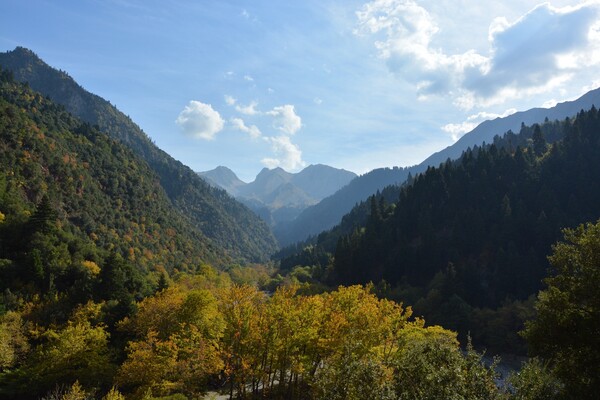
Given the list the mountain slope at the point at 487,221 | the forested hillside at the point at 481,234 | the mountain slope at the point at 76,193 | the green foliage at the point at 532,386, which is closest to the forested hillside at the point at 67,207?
the mountain slope at the point at 76,193

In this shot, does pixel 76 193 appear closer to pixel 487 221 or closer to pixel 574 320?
pixel 487 221

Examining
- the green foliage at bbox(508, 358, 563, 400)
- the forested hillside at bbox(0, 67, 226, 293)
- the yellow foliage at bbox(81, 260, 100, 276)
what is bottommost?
the green foliage at bbox(508, 358, 563, 400)

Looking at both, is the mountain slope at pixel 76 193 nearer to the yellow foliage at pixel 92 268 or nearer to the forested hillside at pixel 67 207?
the forested hillside at pixel 67 207

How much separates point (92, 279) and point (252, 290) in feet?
134

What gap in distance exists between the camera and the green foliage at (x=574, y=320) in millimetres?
21641

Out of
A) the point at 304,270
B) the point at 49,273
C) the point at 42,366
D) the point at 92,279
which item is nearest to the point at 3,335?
the point at 42,366

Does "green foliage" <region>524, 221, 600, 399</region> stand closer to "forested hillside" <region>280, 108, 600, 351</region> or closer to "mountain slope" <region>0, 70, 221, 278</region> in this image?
"forested hillside" <region>280, 108, 600, 351</region>

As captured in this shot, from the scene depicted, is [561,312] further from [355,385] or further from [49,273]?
[49,273]

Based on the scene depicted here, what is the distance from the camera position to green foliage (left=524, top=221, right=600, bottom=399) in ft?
71.0

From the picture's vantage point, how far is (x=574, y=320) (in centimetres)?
2333

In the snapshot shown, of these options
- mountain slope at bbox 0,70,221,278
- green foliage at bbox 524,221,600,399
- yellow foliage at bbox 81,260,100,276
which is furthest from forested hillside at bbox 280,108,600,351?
yellow foliage at bbox 81,260,100,276

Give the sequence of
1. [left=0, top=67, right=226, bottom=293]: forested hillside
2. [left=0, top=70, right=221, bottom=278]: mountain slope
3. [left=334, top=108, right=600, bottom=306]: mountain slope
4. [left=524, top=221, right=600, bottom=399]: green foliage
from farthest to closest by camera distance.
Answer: [left=334, top=108, right=600, bottom=306]: mountain slope → [left=0, top=70, right=221, bottom=278]: mountain slope → [left=0, top=67, right=226, bottom=293]: forested hillside → [left=524, top=221, right=600, bottom=399]: green foliage

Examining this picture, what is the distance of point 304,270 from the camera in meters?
171

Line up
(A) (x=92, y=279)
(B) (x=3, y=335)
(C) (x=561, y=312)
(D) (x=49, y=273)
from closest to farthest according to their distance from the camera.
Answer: (C) (x=561, y=312) < (B) (x=3, y=335) < (A) (x=92, y=279) < (D) (x=49, y=273)
